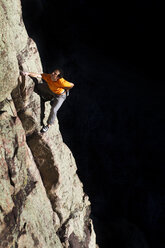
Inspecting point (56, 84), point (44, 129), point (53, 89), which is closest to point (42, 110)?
point (44, 129)

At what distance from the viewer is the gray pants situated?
11.9 m

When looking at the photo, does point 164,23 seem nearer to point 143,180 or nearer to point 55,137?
point 143,180

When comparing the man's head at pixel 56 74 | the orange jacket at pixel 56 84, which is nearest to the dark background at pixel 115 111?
the orange jacket at pixel 56 84

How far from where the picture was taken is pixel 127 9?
22.4m

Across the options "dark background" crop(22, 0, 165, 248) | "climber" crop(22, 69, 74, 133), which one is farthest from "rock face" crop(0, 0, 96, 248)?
"dark background" crop(22, 0, 165, 248)

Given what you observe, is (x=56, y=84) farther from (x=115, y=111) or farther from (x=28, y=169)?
(x=115, y=111)

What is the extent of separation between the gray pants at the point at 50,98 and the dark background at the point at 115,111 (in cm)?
949

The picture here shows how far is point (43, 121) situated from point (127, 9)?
48.2 feet

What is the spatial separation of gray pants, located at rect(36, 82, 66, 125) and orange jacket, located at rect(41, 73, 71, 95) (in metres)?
0.26

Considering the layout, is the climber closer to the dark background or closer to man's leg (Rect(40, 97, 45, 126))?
man's leg (Rect(40, 97, 45, 126))

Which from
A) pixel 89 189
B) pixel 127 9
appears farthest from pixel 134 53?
pixel 89 189

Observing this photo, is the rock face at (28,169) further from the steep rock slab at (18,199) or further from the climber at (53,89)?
the climber at (53,89)

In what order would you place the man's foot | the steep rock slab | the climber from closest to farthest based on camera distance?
the steep rock slab
the climber
the man's foot

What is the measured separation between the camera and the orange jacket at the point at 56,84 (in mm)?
11352
